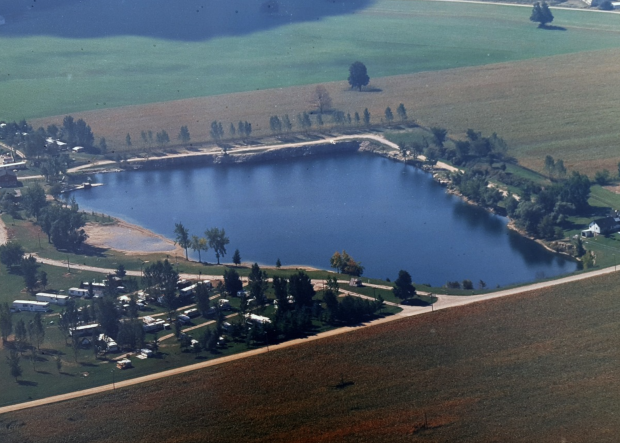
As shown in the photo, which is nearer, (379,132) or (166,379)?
(166,379)

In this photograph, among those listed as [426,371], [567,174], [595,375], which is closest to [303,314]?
[426,371]

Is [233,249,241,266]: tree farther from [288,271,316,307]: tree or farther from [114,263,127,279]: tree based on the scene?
[288,271,316,307]: tree

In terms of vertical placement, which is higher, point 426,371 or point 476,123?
point 476,123

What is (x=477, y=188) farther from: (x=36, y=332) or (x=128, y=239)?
(x=36, y=332)

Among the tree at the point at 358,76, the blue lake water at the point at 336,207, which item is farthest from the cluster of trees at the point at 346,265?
the tree at the point at 358,76

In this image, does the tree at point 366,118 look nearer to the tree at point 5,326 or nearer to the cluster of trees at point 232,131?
the cluster of trees at point 232,131

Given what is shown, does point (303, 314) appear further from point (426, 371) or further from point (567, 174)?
Result: point (567, 174)

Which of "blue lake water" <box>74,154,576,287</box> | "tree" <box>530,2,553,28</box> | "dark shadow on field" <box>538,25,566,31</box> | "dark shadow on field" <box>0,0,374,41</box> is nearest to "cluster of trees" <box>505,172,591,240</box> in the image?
"blue lake water" <box>74,154,576,287</box>
